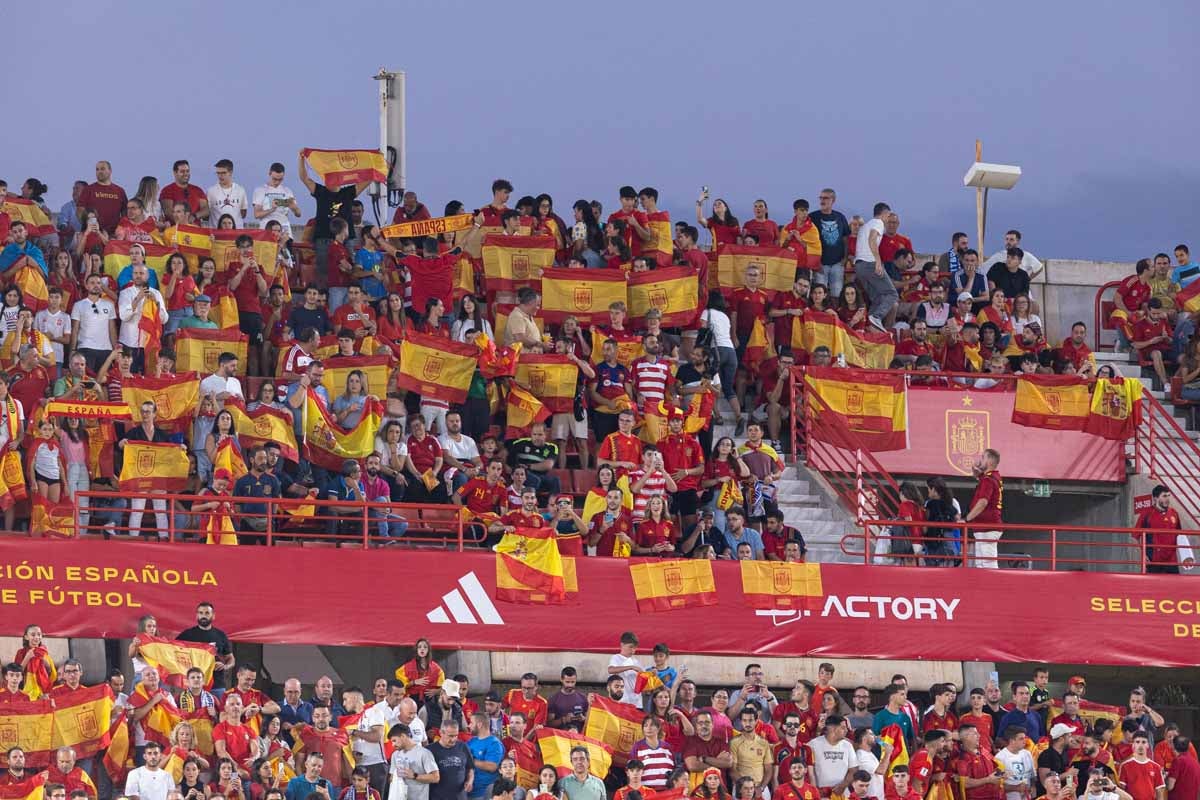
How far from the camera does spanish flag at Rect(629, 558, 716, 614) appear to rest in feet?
81.1

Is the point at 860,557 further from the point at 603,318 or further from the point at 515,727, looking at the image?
the point at 515,727

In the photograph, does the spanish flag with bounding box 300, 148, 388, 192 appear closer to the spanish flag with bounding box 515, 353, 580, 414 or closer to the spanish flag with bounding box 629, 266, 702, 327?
the spanish flag with bounding box 629, 266, 702, 327

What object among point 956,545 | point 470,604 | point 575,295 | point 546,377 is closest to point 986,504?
point 956,545

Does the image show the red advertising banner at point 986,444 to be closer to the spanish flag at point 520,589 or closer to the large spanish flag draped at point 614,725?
the spanish flag at point 520,589

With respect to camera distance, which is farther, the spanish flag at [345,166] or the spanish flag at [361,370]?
the spanish flag at [345,166]

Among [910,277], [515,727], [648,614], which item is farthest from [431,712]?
[910,277]

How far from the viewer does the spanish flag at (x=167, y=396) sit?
25047mm

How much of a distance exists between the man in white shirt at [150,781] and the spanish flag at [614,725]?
3900mm

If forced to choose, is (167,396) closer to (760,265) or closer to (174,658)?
(174,658)

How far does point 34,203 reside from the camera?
27.7 meters

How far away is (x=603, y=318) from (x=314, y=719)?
8367 millimetres

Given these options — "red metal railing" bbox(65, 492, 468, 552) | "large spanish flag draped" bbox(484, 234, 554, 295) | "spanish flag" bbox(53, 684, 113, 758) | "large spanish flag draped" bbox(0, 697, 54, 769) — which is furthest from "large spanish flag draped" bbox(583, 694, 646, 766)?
"large spanish flag draped" bbox(484, 234, 554, 295)

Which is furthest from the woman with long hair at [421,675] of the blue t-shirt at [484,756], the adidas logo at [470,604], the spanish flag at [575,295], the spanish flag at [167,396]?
the spanish flag at [575,295]

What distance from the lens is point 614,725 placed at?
22.5 m
